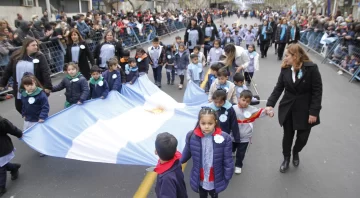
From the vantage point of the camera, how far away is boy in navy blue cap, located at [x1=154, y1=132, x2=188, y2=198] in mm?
2467

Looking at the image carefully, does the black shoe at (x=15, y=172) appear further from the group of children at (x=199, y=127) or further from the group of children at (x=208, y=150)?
the group of children at (x=208, y=150)

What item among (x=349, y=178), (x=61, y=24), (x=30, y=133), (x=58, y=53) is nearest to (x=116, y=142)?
(x=30, y=133)

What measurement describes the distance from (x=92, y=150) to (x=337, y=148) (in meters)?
4.08

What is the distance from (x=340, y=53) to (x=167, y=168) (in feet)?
37.4

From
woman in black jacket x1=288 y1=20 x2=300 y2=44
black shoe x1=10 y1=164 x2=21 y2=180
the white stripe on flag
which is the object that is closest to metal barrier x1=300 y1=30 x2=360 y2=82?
woman in black jacket x1=288 y1=20 x2=300 y2=44

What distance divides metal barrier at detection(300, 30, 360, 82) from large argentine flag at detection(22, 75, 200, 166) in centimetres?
770

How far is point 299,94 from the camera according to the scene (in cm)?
383

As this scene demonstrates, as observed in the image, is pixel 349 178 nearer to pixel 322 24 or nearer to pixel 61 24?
pixel 61 24

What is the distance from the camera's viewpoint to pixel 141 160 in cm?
365

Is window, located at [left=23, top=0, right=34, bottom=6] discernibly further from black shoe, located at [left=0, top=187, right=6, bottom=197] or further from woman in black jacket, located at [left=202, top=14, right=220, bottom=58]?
black shoe, located at [left=0, top=187, right=6, bottom=197]

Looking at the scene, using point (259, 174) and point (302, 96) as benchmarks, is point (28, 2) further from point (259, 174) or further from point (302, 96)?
point (302, 96)

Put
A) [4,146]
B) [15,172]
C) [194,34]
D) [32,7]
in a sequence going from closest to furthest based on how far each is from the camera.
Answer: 1. [4,146]
2. [15,172]
3. [194,34]
4. [32,7]

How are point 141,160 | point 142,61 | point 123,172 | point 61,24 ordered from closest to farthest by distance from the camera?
point 141,160, point 123,172, point 142,61, point 61,24

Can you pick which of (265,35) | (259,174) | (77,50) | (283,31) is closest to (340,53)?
(283,31)
